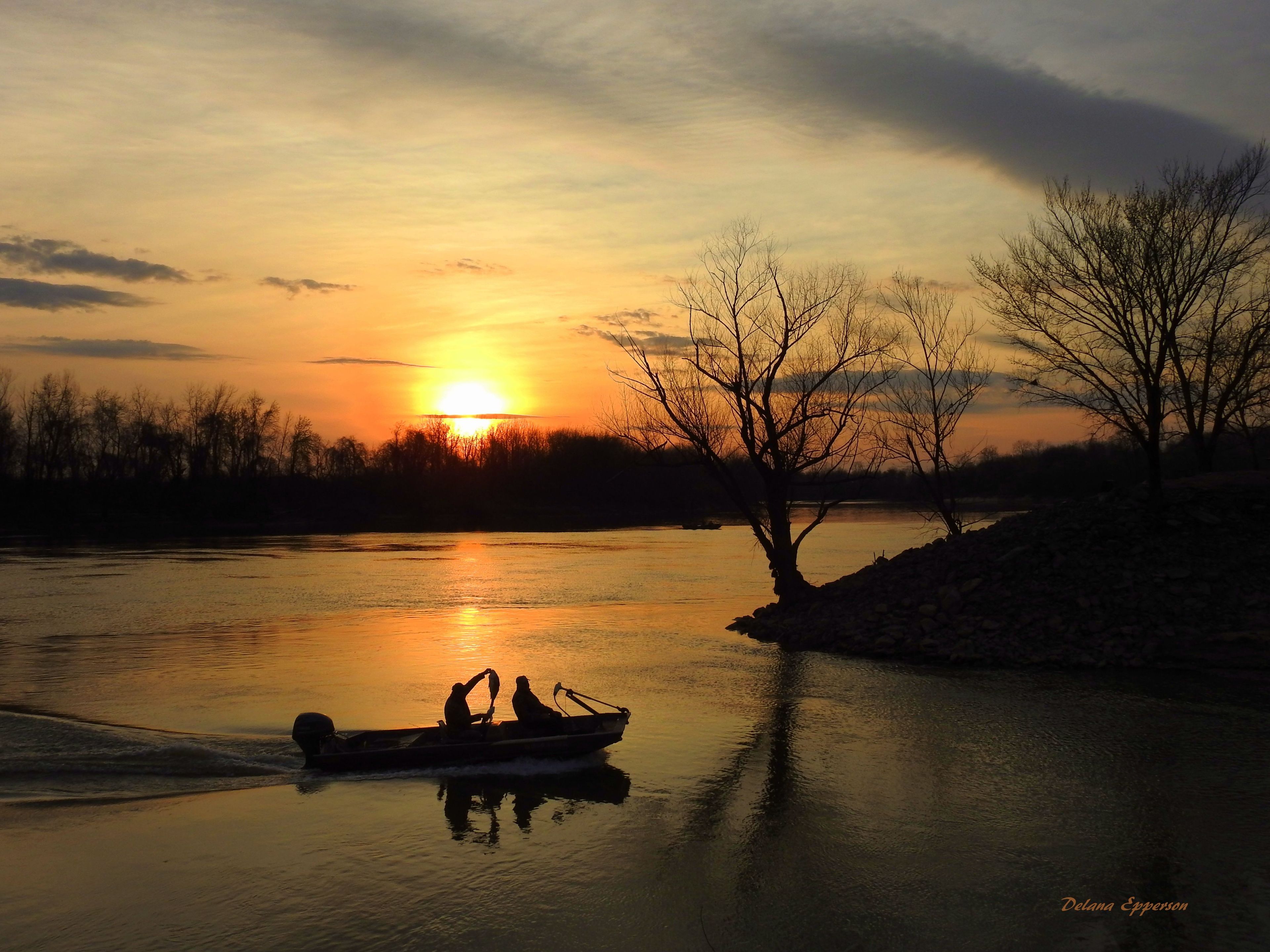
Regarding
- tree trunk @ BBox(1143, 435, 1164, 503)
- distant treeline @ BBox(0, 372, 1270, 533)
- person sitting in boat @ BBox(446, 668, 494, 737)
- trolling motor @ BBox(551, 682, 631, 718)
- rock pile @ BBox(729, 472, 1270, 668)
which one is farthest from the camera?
distant treeline @ BBox(0, 372, 1270, 533)

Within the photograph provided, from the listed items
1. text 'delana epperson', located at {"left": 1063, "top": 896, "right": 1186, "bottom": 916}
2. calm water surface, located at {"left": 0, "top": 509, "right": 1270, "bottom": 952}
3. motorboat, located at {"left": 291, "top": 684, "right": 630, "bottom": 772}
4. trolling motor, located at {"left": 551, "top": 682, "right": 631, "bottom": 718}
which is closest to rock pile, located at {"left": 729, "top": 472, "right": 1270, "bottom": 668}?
→ calm water surface, located at {"left": 0, "top": 509, "right": 1270, "bottom": 952}

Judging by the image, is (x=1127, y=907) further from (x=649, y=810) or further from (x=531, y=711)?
(x=531, y=711)

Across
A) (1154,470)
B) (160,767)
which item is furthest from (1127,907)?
(1154,470)

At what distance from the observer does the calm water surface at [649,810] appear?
352 inches

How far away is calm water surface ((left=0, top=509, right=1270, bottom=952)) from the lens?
8.95 metres

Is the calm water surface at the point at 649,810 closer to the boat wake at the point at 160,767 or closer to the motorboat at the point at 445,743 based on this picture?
the boat wake at the point at 160,767

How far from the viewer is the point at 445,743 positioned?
13.9 metres

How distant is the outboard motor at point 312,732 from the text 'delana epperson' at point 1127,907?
32.3ft

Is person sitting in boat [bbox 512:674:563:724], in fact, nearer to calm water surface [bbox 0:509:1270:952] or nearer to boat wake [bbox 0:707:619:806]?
boat wake [bbox 0:707:619:806]

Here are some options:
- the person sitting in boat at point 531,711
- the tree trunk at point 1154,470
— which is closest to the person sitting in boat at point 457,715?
the person sitting in boat at point 531,711

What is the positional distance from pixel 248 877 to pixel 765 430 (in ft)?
64.3

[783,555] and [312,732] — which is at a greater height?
[783,555]

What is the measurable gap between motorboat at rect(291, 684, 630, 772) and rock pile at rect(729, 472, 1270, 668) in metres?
10.1

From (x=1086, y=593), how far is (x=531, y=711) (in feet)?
44.8
